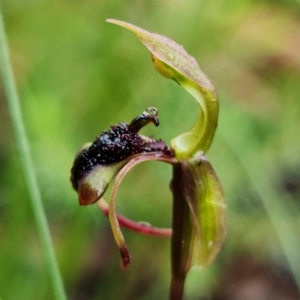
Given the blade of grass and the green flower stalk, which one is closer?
the green flower stalk

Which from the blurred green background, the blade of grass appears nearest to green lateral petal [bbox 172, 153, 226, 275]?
the blurred green background

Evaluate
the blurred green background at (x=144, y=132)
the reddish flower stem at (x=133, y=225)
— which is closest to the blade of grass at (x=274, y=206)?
the blurred green background at (x=144, y=132)

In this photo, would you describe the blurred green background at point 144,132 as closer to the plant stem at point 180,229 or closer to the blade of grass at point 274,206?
the blade of grass at point 274,206

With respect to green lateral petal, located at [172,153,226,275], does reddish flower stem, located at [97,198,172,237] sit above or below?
below

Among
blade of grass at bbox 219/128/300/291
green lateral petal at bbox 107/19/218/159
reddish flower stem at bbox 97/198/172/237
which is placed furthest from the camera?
blade of grass at bbox 219/128/300/291

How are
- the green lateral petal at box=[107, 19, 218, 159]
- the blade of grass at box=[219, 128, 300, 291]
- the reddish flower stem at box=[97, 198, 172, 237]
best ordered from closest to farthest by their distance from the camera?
the green lateral petal at box=[107, 19, 218, 159], the reddish flower stem at box=[97, 198, 172, 237], the blade of grass at box=[219, 128, 300, 291]

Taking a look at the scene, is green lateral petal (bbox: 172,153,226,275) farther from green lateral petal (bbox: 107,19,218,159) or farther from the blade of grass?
the blade of grass

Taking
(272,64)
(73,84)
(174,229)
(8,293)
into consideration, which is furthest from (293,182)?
(174,229)
